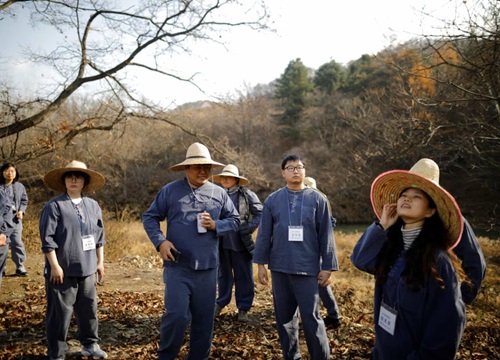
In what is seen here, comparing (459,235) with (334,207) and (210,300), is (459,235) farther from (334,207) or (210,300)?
(334,207)

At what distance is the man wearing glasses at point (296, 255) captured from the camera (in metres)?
3.24

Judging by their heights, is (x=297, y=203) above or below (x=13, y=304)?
above

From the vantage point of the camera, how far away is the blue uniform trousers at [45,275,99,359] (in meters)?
3.34

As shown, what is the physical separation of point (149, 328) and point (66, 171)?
244 centimetres

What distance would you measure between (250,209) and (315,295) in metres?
2.14

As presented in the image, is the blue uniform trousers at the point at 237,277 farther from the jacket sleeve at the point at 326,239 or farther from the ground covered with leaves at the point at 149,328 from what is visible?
the jacket sleeve at the point at 326,239

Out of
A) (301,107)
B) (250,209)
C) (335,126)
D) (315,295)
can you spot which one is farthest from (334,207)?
(315,295)

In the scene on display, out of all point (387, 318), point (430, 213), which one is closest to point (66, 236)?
point (387, 318)

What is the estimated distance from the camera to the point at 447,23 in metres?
4.47

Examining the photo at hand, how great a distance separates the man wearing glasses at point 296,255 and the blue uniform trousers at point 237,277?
1.42 meters

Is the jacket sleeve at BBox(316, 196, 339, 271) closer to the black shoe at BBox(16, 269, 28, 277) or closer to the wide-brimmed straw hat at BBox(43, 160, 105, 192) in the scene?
the wide-brimmed straw hat at BBox(43, 160, 105, 192)

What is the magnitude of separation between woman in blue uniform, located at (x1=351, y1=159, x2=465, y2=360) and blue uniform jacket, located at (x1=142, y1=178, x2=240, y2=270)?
4.95 feet

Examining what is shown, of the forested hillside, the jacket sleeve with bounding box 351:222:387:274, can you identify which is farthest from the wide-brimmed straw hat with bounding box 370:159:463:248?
the forested hillside

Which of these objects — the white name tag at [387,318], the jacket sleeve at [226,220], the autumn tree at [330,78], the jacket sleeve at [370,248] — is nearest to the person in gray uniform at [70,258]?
the jacket sleeve at [226,220]
